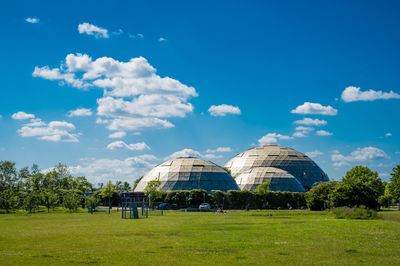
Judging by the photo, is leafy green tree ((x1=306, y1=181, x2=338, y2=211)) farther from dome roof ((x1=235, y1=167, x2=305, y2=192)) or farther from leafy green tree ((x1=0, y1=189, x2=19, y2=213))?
leafy green tree ((x1=0, y1=189, x2=19, y2=213))

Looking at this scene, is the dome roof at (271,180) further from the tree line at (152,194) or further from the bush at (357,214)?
the bush at (357,214)

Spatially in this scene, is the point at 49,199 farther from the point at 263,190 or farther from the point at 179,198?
the point at 263,190

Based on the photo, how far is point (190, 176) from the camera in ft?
402

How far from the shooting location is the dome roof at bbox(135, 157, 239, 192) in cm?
11988

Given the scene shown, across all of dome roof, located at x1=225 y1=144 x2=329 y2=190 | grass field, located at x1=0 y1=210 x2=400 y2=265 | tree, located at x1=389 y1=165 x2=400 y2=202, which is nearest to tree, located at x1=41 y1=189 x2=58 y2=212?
grass field, located at x1=0 y1=210 x2=400 y2=265

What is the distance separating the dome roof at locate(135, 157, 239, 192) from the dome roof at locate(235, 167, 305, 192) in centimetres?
1502

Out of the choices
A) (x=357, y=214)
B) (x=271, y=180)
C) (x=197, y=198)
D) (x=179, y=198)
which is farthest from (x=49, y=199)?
(x=271, y=180)

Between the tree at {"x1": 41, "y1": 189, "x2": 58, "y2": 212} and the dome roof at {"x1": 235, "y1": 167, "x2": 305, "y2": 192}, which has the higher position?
the dome roof at {"x1": 235, "y1": 167, "x2": 305, "y2": 192}

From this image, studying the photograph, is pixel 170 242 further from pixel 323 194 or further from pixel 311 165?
pixel 311 165

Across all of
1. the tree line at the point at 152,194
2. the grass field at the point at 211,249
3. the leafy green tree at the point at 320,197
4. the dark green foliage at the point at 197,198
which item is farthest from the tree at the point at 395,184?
the grass field at the point at 211,249

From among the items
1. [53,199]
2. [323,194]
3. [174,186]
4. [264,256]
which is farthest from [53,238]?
[174,186]

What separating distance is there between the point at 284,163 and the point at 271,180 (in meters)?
46.5

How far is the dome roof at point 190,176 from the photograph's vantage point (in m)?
120

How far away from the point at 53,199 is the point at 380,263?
2979 inches
